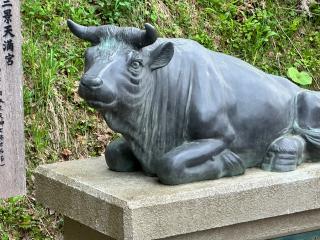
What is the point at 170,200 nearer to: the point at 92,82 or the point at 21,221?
the point at 92,82

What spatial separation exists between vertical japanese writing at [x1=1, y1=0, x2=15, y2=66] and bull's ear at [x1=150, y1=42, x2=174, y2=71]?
1.44 meters

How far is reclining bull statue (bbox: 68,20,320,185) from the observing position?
3.73m

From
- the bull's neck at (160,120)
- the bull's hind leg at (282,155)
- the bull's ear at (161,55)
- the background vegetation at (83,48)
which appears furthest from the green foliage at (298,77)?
the bull's ear at (161,55)

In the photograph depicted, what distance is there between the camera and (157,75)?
3.87 m

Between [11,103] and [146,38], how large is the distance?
159 cm

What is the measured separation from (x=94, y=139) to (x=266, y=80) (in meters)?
2.34

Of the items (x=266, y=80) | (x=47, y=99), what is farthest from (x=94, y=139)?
(x=266, y=80)

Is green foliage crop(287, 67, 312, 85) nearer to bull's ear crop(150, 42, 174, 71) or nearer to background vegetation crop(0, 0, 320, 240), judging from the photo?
background vegetation crop(0, 0, 320, 240)

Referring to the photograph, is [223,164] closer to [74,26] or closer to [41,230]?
[74,26]

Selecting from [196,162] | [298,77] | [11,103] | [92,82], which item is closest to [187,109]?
[196,162]

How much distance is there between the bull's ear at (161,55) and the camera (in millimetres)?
3768

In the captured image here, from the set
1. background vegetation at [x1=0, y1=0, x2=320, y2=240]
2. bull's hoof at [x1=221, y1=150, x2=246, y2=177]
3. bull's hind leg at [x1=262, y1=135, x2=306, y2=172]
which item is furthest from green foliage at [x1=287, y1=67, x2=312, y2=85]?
bull's hoof at [x1=221, y1=150, x2=246, y2=177]

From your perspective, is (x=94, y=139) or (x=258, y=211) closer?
(x=258, y=211)

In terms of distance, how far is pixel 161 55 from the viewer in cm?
379
